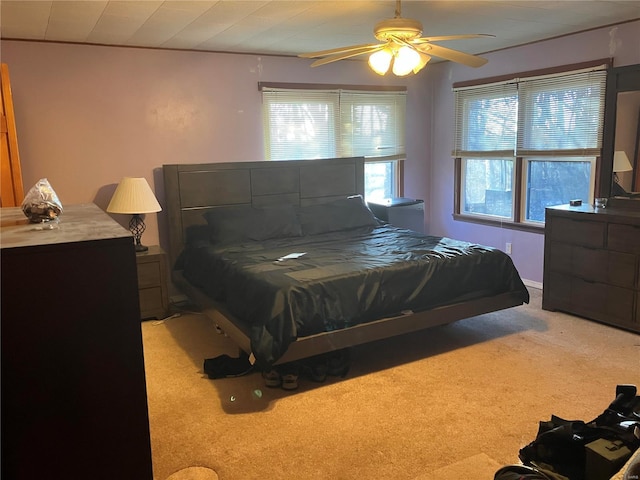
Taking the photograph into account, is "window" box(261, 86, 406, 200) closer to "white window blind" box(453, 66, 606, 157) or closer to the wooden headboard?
the wooden headboard

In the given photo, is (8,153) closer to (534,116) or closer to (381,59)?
(381,59)

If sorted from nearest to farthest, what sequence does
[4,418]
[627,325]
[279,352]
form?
1. [4,418]
2. [279,352]
3. [627,325]

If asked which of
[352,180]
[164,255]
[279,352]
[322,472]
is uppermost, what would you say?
[352,180]

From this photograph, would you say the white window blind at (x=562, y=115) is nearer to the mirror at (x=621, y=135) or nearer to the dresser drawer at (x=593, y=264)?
the mirror at (x=621, y=135)

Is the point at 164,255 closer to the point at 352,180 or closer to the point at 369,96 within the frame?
the point at 352,180

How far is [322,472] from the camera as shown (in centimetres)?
237

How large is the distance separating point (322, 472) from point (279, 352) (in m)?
0.76

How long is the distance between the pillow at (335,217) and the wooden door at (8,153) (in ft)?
7.27

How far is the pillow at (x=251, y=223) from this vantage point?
4.43 metres

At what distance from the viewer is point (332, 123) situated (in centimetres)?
546

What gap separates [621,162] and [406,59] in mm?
2370

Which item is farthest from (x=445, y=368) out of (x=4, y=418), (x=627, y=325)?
(x=4, y=418)

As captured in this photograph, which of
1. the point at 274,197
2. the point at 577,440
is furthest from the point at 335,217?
the point at 577,440

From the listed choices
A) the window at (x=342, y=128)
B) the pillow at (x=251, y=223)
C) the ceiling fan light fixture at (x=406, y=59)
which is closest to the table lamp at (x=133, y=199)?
the pillow at (x=251, y=223)
